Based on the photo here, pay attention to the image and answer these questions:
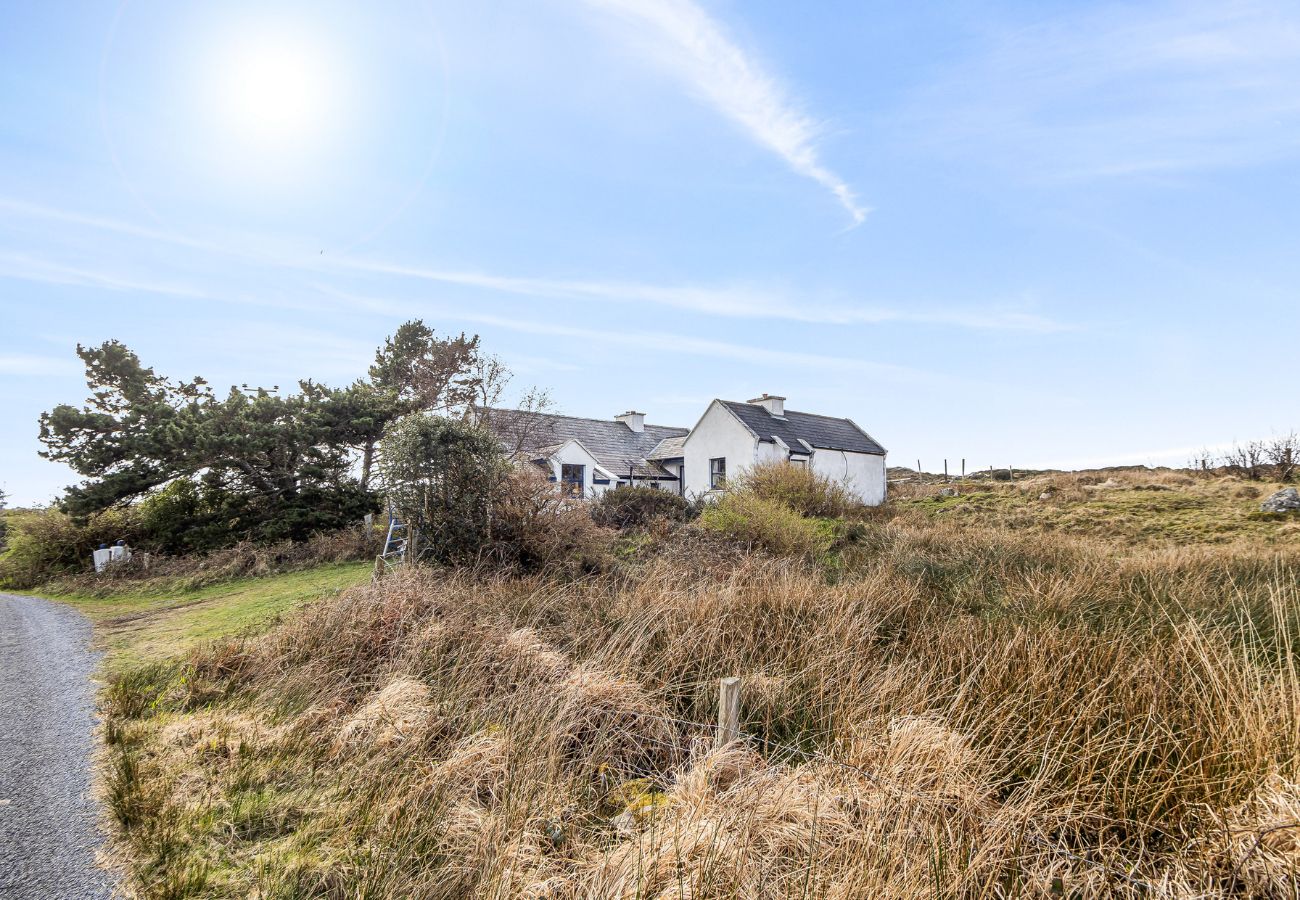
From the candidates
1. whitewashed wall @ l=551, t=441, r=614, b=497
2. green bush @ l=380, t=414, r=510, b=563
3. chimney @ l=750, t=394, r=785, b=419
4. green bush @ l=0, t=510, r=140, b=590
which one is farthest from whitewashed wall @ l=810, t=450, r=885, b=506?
green bush @ l=0, t=510, r=140, b=590

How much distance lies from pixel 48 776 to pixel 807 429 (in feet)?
87.7

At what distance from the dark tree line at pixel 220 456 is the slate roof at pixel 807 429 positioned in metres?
12.4

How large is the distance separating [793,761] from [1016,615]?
384 cm

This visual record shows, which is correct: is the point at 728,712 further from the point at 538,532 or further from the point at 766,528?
the point at 766,528

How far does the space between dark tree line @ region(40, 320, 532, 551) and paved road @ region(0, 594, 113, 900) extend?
417 inches

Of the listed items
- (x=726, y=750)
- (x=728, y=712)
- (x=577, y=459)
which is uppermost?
(x=577, y=459)

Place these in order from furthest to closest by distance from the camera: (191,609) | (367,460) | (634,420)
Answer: (634,420)
(367,460)
(191,609)

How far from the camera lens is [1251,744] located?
3.48 m

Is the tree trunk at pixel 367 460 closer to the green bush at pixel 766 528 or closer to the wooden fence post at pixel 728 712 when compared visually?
the green bush at pixel 766 528

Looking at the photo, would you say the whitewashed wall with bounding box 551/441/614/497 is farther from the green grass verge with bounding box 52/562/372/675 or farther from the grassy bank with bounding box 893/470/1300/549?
the grassy bank with bounding box 893/470/1300/549

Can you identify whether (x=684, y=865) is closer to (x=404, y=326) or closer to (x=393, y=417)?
(x=393, y=417)

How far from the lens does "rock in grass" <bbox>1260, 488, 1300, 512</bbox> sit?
54.5ft

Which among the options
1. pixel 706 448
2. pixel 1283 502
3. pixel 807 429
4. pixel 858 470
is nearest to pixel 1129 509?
pixel 1283 502

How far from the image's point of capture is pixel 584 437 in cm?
3169
